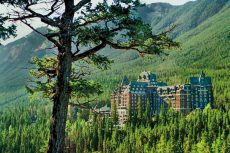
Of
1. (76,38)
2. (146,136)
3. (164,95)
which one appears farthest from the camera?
(164,95)

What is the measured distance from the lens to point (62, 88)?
10.1m

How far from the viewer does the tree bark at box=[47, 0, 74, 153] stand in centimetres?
985

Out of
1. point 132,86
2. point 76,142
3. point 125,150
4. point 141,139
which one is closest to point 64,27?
point 125,150

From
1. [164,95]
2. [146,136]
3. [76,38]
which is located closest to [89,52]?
[76,38]

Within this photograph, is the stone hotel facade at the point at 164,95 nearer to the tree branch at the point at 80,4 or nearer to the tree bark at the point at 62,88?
the tree bark at the point at 62,88

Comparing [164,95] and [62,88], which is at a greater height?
[164,95]

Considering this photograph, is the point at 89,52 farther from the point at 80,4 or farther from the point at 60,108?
the point at 60,108

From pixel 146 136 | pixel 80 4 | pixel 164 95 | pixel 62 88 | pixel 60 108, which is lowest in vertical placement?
pixel 146 136

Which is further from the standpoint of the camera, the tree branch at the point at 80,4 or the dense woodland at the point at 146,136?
the dense woodland at the point at 146,136

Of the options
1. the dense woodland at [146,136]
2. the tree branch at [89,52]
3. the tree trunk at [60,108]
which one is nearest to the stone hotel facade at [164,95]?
the dense woodland at [146,136]

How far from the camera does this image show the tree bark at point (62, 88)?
32.3 feet

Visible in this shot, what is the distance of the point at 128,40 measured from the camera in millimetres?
10586

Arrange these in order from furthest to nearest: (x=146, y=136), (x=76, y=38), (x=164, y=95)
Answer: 1. (x=164, y=95)
2. (x=146, y=136)
3. (x=76, y=38)

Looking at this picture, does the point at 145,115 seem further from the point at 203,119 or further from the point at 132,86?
the point at 132,86
